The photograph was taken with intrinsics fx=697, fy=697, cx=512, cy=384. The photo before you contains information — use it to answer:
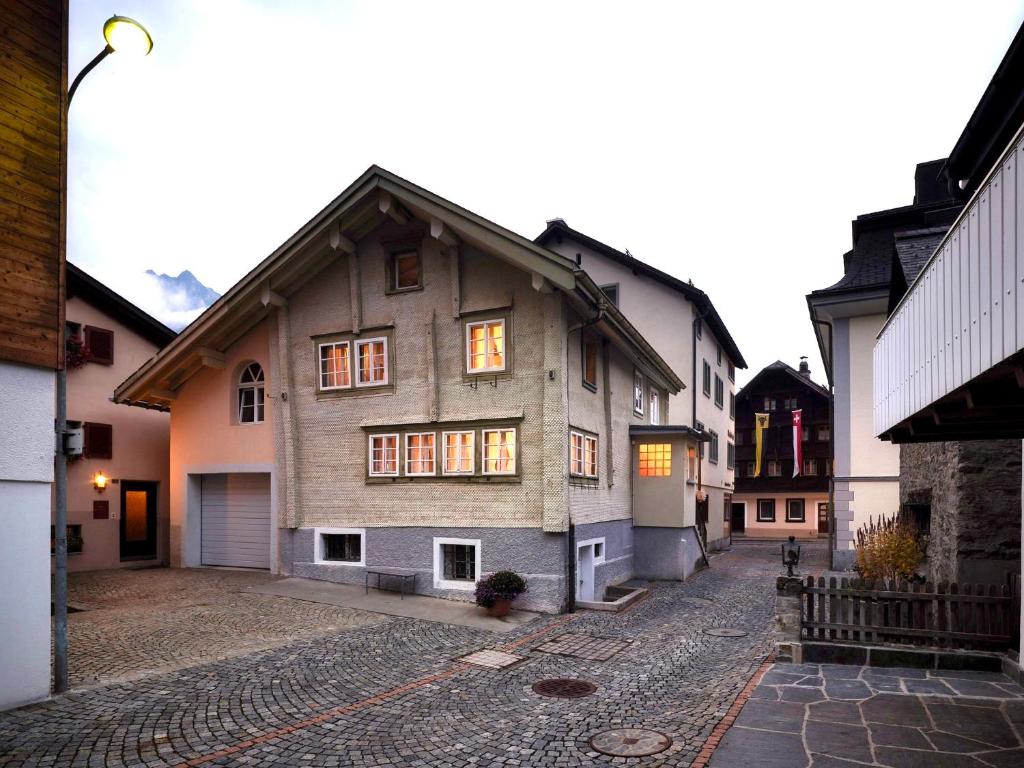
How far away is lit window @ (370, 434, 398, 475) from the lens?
56.3 feet

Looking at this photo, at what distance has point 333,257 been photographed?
59.6ft

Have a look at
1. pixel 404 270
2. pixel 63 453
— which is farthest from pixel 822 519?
pixel 63 453

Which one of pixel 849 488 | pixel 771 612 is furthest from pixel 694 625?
pixel 849 488

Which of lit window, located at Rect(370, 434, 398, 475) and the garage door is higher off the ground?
lit window, located at Rect(370, 434, 398, 475)

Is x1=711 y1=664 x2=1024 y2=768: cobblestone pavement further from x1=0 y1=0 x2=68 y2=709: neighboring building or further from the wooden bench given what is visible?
the wooden bench

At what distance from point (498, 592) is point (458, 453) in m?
3.44

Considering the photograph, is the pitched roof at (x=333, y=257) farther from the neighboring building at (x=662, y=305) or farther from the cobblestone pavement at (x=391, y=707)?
the neighboring building at (x=662, y=305)

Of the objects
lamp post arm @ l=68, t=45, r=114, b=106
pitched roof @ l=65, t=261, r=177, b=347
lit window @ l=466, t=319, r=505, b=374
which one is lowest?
lit window @ l=466, t=319, r=505, b=374

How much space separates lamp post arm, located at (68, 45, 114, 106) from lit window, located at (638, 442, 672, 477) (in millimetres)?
16656

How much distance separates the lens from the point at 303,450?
60.2ft

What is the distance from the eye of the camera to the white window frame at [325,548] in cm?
1723

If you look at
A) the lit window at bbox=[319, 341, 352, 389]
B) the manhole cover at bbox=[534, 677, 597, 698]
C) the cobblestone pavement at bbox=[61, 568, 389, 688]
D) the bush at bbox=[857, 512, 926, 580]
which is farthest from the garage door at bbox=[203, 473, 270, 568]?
the bush at bbox=[857, 512, 926, 580]

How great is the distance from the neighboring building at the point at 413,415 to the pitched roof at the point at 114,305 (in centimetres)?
299

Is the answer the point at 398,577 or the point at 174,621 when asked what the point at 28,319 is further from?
the point at 398,577
